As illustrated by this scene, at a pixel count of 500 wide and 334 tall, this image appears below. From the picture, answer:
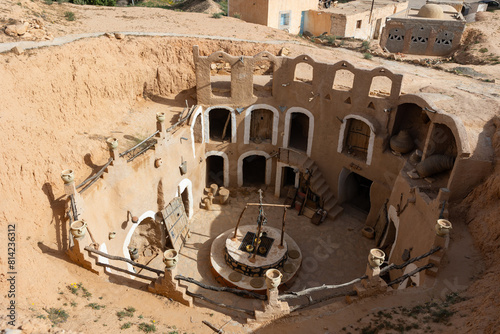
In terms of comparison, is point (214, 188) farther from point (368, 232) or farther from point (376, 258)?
point (376, 258)

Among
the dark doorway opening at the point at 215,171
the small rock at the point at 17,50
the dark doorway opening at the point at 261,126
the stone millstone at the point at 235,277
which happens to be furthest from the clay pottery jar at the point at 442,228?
the small rock at the point at 17,50

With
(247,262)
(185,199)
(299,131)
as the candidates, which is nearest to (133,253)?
(185,199)

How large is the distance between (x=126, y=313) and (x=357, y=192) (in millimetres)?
16374

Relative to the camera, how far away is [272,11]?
1170 inches

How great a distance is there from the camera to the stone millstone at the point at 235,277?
15.6 metres

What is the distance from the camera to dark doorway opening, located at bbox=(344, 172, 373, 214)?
2150 centimetres

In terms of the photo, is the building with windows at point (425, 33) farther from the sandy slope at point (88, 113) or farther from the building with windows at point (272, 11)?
the sandy slope at point (88, 113)

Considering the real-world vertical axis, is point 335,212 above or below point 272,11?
below

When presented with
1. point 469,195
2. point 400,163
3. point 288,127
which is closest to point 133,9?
point 288,127

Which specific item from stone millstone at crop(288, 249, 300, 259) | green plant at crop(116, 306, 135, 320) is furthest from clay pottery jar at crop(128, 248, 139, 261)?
stone millstone at crop(288, 249, 300, 259)

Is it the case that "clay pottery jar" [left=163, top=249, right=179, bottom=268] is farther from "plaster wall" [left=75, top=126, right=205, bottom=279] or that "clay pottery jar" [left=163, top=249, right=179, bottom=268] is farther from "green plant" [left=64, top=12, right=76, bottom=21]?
"green plant" [left=64, top=12, right=76, bottom=21]

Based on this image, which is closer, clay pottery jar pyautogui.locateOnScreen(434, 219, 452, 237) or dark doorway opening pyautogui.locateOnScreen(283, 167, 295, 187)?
clay pottery jar pyautogui.locateOnScreen(434, 219, 452, 237)

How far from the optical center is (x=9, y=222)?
437 inches

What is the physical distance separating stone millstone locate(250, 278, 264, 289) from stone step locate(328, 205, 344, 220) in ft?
21.6
